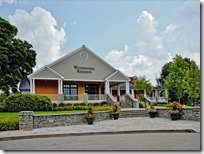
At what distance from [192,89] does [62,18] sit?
8784 mm

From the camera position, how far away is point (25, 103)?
11.1m

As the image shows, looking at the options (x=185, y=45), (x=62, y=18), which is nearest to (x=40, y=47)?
(x=62, y=18)

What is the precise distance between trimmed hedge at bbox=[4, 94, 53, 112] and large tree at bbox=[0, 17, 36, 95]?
328 cm

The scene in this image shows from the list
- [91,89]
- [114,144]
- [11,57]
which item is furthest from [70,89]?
[114,144]

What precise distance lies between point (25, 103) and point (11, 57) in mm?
4636

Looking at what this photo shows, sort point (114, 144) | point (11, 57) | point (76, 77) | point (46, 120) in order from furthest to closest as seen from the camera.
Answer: point (76, 77)
point (11, 57)
point (46, 120)
point (114, 144)

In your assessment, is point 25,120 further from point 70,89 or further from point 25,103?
point 70,89

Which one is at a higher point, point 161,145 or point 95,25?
point 95,25

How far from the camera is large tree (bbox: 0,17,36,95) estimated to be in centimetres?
1349

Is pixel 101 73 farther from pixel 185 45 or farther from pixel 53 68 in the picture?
pixel 185 45

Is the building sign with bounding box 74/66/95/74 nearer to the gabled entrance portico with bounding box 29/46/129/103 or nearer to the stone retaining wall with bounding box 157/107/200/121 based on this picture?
the gabled entrance portico with bounding box 29/46/129/103

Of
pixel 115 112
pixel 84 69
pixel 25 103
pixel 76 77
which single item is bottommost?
pixel 115 112

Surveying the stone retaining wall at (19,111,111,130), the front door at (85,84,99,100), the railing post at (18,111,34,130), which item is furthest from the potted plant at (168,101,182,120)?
the front door at (85,84,99,100)

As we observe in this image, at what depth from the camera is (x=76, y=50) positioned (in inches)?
610
